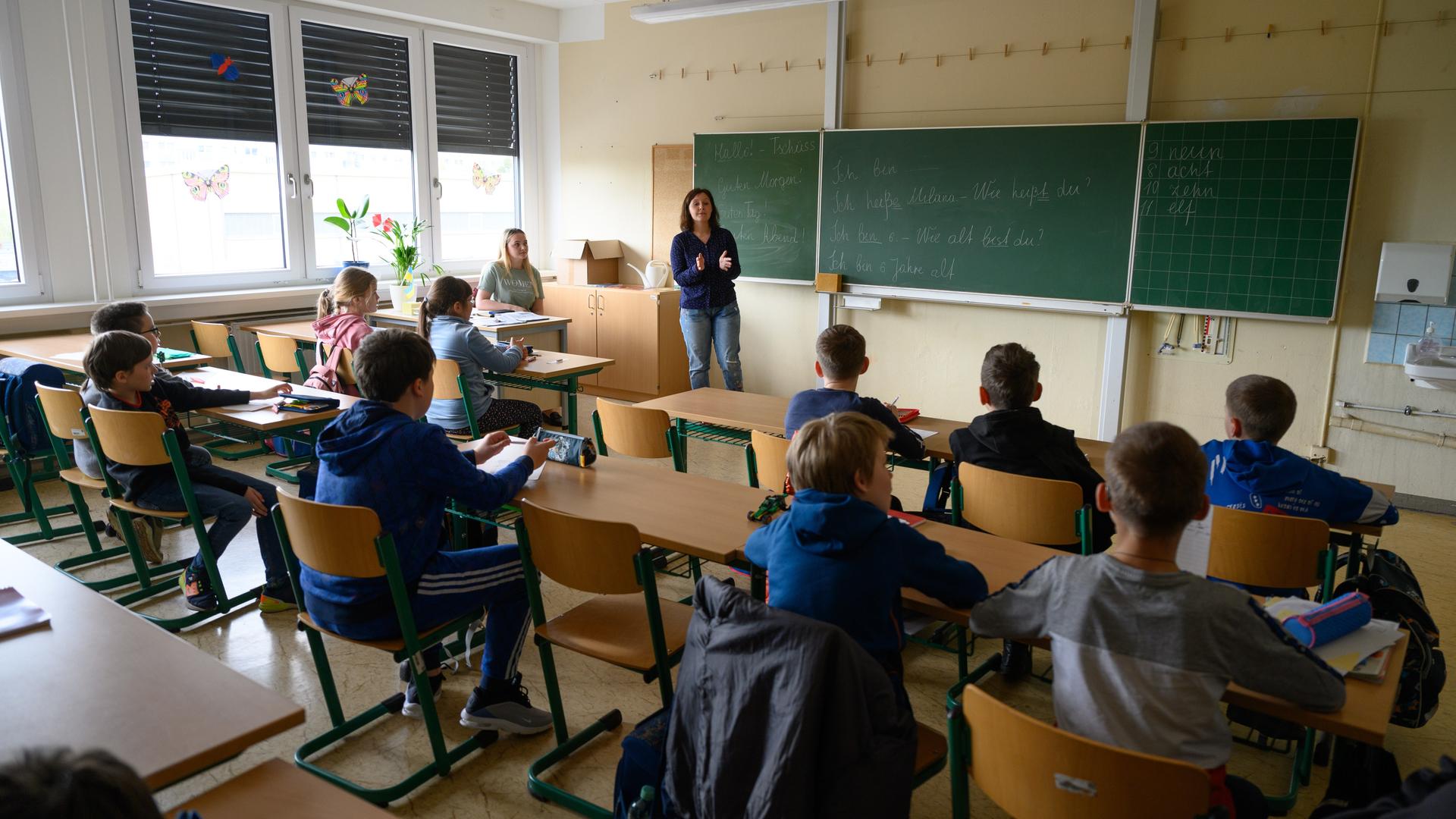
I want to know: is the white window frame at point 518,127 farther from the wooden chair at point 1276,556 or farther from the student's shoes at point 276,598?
the wooden chair at point 1276,556

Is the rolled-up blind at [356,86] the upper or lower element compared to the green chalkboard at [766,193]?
upper

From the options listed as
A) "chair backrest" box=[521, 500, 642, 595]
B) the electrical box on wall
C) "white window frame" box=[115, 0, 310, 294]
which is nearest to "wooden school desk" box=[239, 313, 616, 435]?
"white window frame" box=[115, 0, 310, 294]

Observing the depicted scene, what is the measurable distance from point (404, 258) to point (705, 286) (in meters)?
1.98

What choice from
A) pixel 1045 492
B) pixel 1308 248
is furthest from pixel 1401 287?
pixel 1045 492

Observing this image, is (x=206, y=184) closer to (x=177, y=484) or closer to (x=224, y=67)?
(x=224, y=67)

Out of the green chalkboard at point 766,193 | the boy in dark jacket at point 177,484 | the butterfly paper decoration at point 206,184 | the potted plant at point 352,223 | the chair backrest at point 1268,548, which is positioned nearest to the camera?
the chair backrest at point 1268,548

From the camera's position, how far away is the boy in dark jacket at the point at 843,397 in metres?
3.09

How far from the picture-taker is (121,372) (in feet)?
10.8

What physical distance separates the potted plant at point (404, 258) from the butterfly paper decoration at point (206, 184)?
3.33 ft

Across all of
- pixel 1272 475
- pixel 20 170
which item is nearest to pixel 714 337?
pixel 20 170

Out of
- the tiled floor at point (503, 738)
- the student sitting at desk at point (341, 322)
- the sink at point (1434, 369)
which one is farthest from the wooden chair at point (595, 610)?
the sink at point (1434, 369)

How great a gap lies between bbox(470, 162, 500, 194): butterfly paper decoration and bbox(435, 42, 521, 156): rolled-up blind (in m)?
0.13

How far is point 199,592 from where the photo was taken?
11.1 feet

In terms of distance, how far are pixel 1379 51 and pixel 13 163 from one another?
6.87 m
